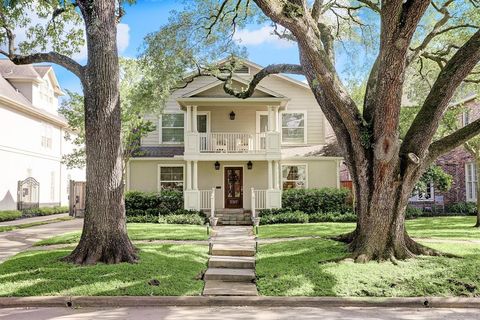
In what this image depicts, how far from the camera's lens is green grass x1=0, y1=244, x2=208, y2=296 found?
742 cm

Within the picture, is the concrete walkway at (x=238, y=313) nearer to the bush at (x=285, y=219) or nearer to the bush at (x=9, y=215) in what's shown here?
the bush at (x=285, y=219)

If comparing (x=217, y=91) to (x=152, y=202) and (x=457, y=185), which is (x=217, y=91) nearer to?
(x=152, y=202)

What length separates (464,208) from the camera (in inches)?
898

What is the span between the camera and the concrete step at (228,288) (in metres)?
7.65

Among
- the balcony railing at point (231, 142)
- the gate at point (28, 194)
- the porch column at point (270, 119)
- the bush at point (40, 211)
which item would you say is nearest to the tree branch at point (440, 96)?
the porch column at point (270, 119)

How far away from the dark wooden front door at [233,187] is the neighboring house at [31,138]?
1183cm

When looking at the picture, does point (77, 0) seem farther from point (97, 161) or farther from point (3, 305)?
point (3, 305)

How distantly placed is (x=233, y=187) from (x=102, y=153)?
1275 centimetres

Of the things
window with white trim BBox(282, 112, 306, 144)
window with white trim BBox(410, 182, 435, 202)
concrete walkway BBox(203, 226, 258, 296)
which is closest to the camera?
concrete walkway BBox(203, 226, 258, 296)

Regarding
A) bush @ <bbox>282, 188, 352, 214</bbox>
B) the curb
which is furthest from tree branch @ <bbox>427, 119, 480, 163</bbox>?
bush @ <bbox>282, 188, 352, 214</bbox>

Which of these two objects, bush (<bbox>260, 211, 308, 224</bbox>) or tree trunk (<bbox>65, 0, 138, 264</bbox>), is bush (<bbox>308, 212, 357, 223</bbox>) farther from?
tree trunk (<bbox>65, 0, 138, 264</bbox>)

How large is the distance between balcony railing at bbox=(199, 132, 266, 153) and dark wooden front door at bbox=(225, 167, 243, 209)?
4.47ft

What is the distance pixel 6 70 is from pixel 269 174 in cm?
1787

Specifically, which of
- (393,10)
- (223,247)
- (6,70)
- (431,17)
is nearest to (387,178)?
(393,10)
